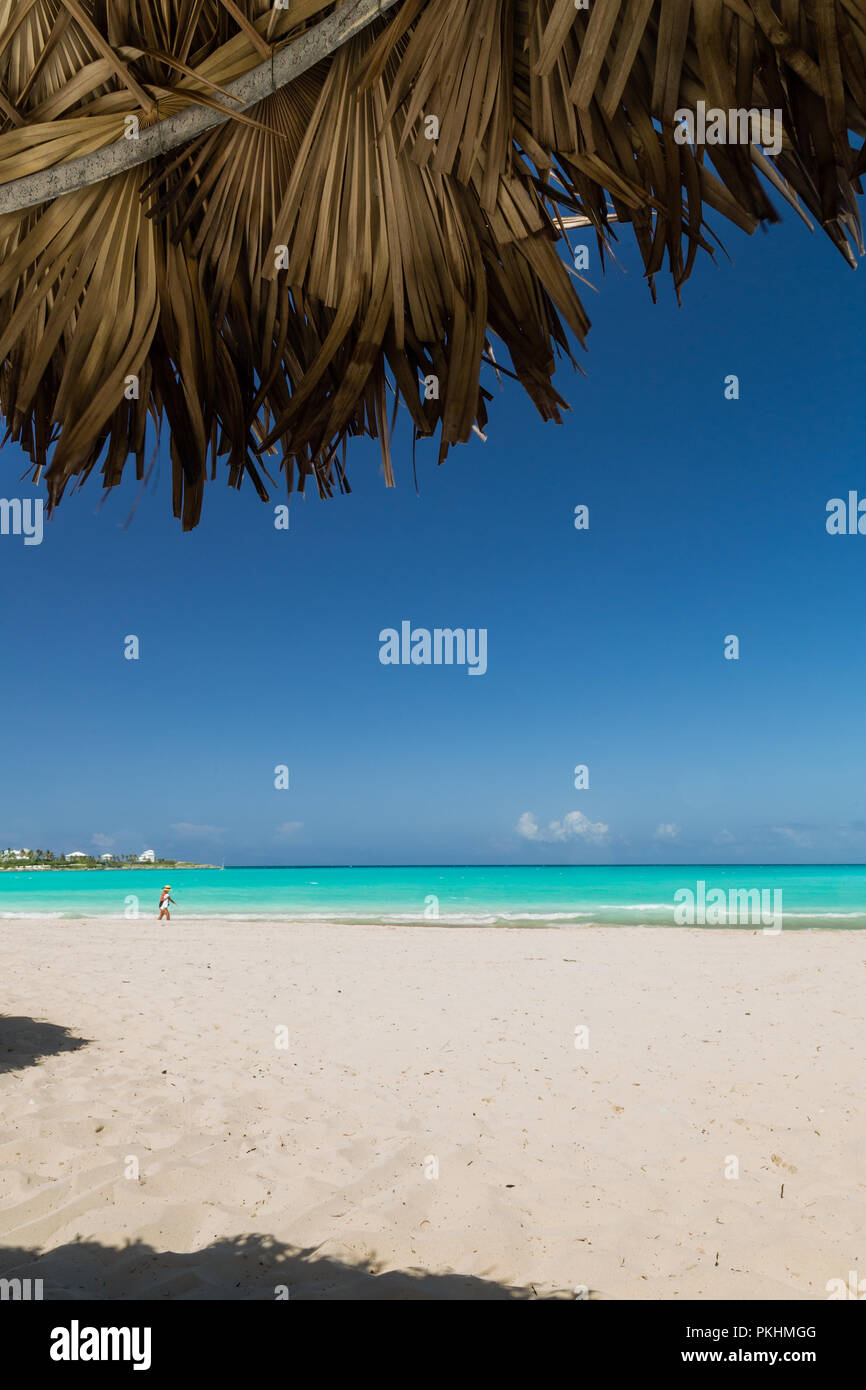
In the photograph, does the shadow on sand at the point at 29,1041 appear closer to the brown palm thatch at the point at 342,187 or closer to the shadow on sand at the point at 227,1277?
the shadow on sand at the point at 227,1277

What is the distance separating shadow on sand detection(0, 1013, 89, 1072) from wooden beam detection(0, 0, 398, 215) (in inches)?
214

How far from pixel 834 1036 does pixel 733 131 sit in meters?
7.38

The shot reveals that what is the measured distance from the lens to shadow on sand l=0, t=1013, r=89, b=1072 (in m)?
5.28

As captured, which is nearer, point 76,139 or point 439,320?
point 76,139

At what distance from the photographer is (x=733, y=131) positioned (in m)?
1.30

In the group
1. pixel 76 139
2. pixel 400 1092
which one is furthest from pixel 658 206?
pixel 400 1092

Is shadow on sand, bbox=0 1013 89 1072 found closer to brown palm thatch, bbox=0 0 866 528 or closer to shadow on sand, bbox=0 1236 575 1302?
shadow on sand, bbox=0 1236 575 1302

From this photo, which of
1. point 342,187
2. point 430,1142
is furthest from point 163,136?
point 430,1142

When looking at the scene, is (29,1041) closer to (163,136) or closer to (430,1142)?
(430,1142)

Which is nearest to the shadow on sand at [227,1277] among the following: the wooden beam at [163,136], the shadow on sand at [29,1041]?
the shadow on sand at [29,1041]

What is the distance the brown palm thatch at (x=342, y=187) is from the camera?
128 cm

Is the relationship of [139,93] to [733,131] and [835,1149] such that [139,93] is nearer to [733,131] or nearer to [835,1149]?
[733,131]

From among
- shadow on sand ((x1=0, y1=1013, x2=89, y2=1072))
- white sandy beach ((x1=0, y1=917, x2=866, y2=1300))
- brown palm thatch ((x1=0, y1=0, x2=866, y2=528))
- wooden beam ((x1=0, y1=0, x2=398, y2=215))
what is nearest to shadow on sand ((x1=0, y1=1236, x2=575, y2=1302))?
white sandy beach ((x1=0, y1=917, x2=866, y2=1300))

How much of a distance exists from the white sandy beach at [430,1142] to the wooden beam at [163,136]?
132 inches
